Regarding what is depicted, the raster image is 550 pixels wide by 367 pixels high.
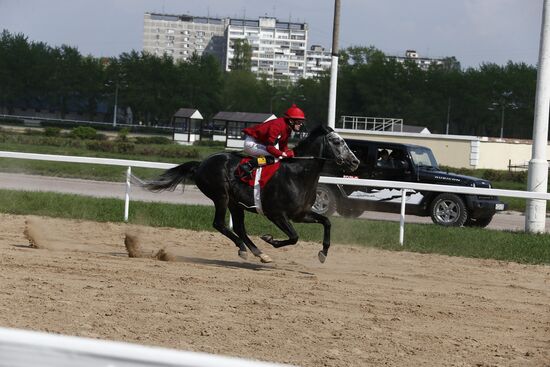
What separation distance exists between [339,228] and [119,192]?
26.3 ft

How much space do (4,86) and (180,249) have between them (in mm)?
71793

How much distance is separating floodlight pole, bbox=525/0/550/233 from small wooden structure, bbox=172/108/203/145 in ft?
148

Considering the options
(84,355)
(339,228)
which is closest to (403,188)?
(339,228)

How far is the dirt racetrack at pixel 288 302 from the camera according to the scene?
21.8 ft

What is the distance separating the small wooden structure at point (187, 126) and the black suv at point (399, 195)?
42960mm

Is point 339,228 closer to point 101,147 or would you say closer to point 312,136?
point 312,136

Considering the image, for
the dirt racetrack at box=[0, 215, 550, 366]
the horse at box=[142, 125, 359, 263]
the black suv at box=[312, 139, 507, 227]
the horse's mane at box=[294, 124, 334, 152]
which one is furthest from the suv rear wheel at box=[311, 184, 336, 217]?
the horse's mane at box=[294, 124, 334, 152]

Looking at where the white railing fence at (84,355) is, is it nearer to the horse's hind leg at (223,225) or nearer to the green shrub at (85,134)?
the horse's hind leg at (223,225)

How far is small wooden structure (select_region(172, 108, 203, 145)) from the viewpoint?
62.2m

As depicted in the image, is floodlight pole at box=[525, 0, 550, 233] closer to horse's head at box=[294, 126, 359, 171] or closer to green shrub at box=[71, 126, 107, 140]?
horse's head at box=[294, 126, 359, 171]

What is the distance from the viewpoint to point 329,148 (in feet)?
36.1

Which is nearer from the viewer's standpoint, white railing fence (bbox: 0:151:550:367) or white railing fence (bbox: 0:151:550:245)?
white railing fence (bbox: 0:151:550:367)

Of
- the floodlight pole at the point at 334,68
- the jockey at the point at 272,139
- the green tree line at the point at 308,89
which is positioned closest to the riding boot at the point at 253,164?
the jockey at the point at 272,139

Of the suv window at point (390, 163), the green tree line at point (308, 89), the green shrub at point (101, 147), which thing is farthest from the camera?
the green tree line at point (308, 89)
